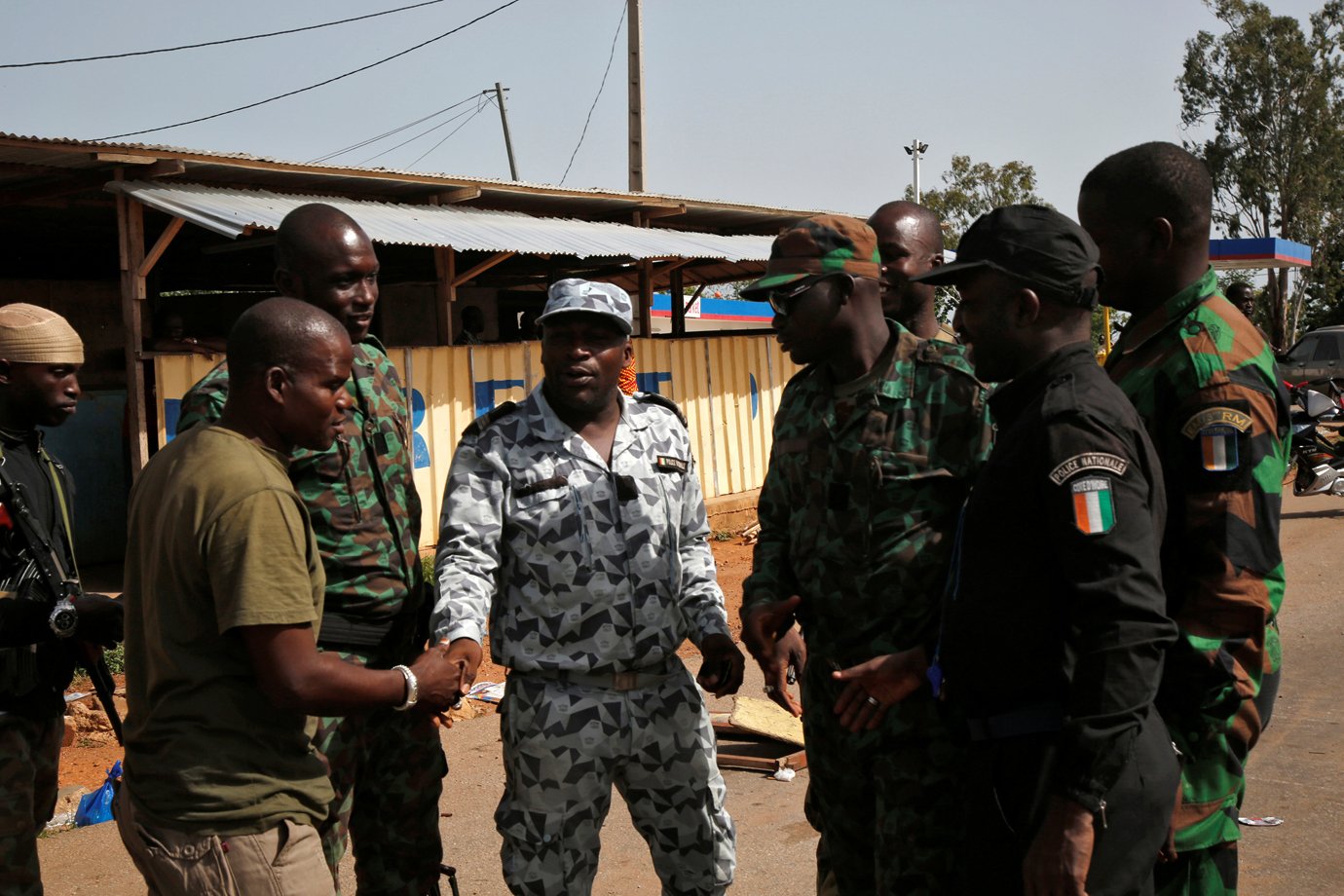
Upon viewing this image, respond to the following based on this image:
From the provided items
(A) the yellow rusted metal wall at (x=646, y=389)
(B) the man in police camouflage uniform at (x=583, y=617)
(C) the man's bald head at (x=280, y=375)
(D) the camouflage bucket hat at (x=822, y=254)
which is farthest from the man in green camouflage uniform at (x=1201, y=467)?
(A) the yellow rusted metal wall at (x=646, y=389)

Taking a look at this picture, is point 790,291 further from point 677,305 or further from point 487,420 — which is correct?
point 677,305

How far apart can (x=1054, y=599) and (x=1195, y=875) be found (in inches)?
28.7

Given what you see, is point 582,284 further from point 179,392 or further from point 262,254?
point 262,254

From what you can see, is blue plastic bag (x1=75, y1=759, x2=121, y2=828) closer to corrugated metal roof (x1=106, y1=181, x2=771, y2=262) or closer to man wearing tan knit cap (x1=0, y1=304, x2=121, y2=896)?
man wearing tan knit cap (x1=0, y1=304, x2=121, y2=896)

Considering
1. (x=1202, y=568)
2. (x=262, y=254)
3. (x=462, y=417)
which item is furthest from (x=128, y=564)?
(x=262, y=254)

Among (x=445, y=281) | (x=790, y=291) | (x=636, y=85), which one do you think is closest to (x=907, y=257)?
(x=790, y=291)

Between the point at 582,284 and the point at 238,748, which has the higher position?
the point at 582,284

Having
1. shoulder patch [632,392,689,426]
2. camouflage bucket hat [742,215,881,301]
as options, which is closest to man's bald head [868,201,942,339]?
shoulder patch [632,392,689,426]

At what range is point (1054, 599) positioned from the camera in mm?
2221

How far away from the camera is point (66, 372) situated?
11.1ft

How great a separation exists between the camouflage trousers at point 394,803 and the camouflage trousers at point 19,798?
2.65 ft

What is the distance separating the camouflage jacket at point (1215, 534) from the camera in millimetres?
2307

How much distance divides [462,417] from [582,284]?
789 cm

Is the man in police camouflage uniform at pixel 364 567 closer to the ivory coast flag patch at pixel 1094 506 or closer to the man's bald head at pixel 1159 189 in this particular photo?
the ivory coast flag patch at pixel 1094 506
